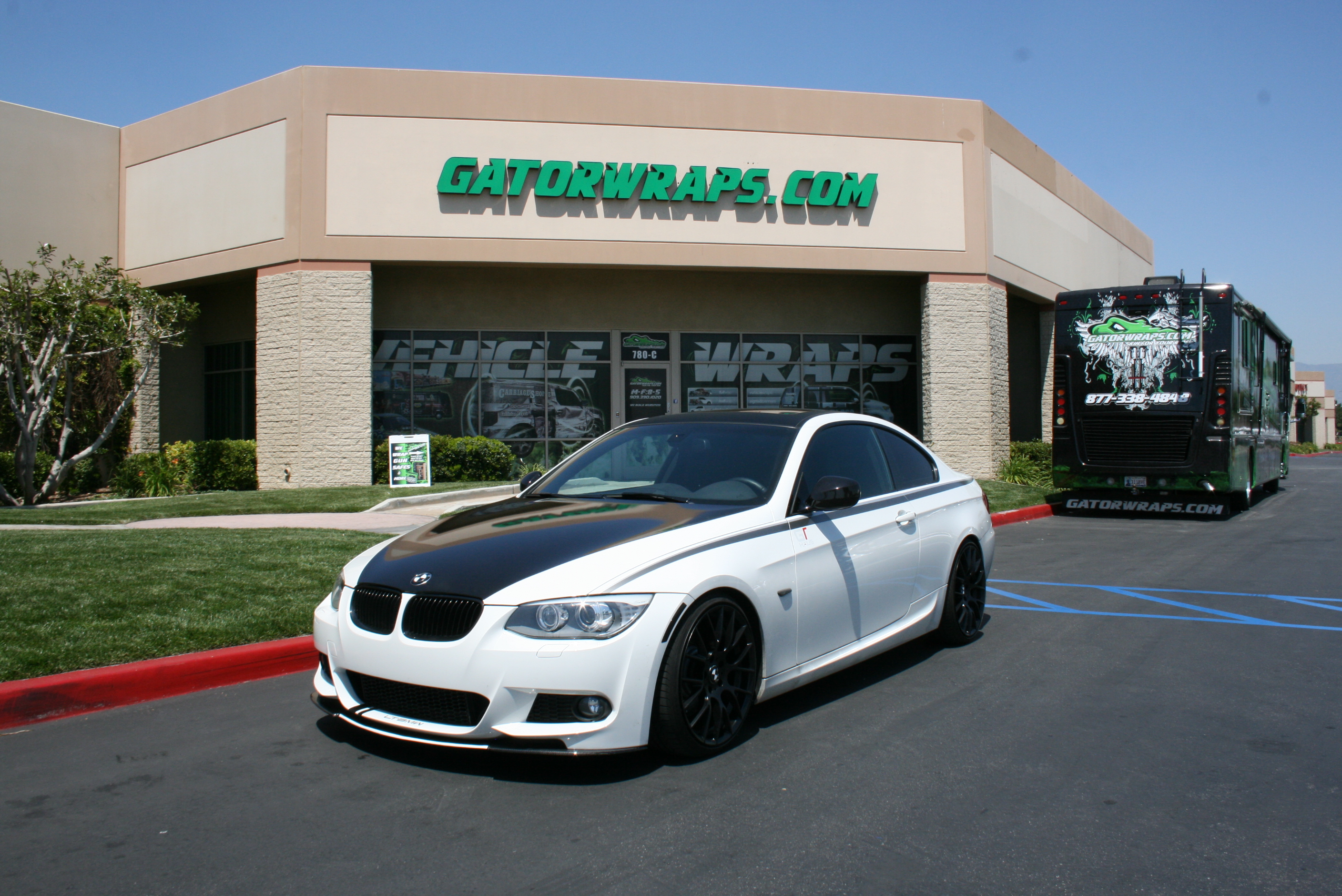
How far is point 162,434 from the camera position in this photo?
22891mm

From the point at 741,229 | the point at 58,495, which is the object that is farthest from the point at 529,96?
the point at 58,495

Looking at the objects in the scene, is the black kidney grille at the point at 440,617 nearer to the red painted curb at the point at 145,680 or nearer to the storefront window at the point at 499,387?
the red painted curb at the point at 145,680

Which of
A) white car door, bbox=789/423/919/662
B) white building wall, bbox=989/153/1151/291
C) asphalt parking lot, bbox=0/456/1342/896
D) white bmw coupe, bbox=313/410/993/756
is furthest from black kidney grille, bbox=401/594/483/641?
white building wall, bbox=989/153/1151/291

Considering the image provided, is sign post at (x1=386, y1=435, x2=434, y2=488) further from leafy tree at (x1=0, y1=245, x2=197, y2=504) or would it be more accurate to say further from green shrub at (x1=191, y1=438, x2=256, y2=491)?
leafy tree at (x1=0, y1=245, x2=197, y2=504)

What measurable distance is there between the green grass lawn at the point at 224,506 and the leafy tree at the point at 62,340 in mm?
1764

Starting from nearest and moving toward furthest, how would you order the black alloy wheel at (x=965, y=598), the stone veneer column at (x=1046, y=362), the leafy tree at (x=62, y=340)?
the black alloy wheel at (x=965, y=598), the leafy tree at (x=62, y=340), the stone veneer column at (x=1046, y=362)

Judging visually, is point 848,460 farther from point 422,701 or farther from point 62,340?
point 62,340

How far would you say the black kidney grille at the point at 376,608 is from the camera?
4.18m

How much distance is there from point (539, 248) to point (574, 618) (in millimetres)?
16818

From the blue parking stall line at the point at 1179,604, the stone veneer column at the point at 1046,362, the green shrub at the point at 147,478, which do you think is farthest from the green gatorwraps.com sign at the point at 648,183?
the blue parking stall line at the point at 1179,604

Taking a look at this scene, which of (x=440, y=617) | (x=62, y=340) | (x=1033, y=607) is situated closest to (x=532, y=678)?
(x=440, y=617)

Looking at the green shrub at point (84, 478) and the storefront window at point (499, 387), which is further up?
the storefront window at point (499, 387)

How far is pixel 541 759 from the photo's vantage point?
14.1ft

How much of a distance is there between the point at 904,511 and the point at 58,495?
61.3ft
